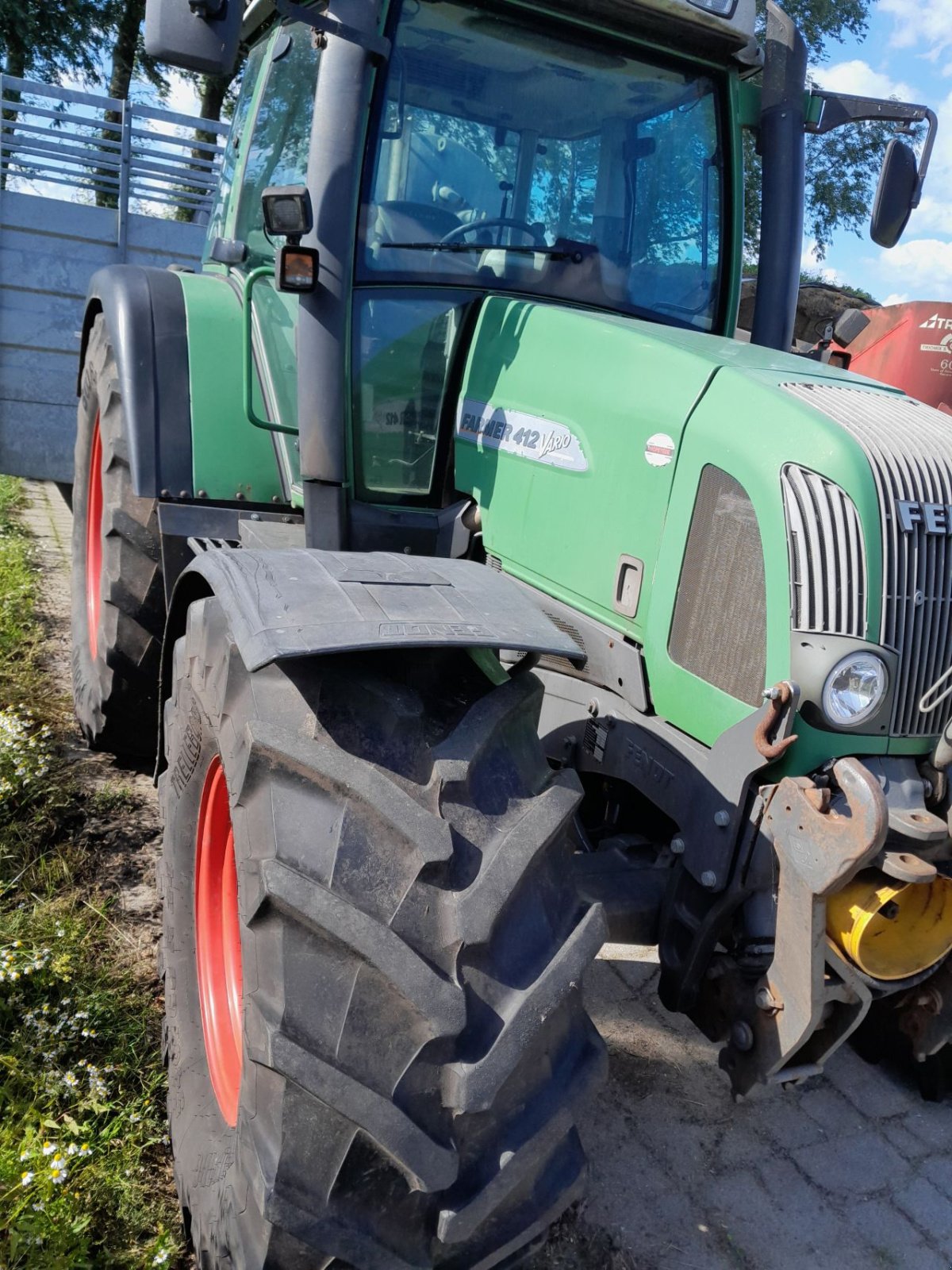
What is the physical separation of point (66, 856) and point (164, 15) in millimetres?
1982

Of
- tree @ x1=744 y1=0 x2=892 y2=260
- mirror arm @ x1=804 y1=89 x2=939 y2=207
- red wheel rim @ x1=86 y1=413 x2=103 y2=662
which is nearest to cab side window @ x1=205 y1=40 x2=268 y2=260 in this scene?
red wheel rim @ x1=86 y1=413 x2=103 y2=662

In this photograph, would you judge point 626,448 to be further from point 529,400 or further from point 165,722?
point 165,722

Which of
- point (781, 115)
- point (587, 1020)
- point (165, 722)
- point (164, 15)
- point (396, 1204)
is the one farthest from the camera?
point (781, 115)


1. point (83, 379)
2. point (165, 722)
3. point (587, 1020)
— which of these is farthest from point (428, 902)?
point (83, 379)

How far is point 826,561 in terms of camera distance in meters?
1.70

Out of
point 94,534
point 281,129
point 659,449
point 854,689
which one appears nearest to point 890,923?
point 854,689

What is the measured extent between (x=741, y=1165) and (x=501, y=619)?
4.44 feet

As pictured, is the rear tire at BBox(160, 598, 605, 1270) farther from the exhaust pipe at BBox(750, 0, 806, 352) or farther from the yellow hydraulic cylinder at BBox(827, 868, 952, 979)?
the exhaust pipe at BBox(750, 0, 806, 352)

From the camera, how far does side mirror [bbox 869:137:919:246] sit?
9.09 ft

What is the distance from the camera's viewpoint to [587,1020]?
1.64 meters

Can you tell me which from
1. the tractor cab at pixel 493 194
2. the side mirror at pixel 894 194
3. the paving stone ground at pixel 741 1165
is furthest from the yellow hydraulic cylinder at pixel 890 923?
the side mirror at pixel 894 194

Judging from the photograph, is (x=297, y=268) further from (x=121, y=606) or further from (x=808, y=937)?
(x=808, y=937)

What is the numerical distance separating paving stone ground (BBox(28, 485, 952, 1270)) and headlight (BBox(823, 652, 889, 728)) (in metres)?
0.78

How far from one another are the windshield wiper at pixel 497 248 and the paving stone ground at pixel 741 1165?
1813mm
